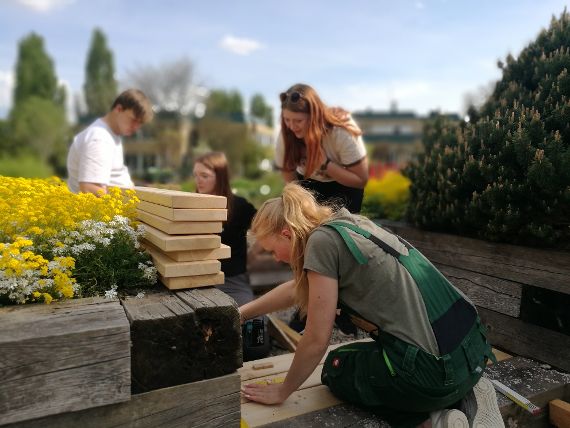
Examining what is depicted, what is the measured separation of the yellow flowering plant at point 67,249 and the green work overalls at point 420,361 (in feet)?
3.23

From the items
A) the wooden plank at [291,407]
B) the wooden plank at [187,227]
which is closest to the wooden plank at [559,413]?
the wooden plank at [291,407]

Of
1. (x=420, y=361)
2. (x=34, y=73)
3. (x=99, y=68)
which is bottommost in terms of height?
(x=420, y=361)

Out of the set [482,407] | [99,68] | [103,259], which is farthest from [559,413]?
[99,68]

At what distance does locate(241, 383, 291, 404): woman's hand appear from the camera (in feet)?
7.32

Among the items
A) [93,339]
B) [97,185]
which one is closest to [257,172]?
[97,185]

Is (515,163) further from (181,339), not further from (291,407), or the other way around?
(181,339)

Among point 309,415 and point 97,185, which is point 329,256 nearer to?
point 309,415

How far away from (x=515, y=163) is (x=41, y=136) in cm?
3822

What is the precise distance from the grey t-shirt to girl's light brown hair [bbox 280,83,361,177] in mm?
1426

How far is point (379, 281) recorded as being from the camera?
2.04m

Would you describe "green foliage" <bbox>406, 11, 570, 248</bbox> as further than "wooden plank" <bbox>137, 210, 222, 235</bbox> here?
Yes

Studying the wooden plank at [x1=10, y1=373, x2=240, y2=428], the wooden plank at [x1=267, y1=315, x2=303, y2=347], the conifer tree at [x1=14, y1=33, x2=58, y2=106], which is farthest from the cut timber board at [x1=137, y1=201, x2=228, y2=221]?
the conifer tree at [x1=14, y1=33, x2=58, y2=106]

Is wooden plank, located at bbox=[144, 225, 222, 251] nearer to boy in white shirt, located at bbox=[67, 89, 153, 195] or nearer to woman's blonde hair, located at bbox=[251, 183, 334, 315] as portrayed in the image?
woman's blonde hair, located at bbox=[251, 183, 334, 315]

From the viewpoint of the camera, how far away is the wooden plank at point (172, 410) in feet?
5.61
